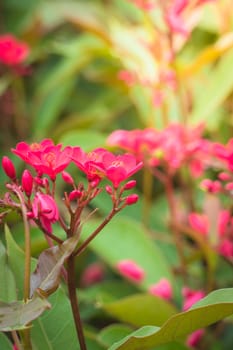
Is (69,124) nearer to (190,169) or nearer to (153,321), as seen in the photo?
(190,169)

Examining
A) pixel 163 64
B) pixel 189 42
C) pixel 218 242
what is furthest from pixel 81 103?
pixel 218 242

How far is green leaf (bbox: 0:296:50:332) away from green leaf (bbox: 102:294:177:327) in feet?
1.40

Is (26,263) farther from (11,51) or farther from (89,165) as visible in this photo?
(11,51)

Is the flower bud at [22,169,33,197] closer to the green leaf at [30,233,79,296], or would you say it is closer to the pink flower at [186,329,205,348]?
the green leaf at [30,233,79,296]

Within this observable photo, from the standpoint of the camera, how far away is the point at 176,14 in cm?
138

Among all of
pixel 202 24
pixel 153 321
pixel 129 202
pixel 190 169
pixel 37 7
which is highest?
pixel 37 7

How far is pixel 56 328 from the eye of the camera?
2.75 ft

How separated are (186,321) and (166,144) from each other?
1.80ft

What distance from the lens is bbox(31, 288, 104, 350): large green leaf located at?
83 cm

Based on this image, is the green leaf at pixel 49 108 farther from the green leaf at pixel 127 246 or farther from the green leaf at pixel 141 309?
the green leaf at pixel 141 309

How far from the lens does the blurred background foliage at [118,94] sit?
4.65 ft

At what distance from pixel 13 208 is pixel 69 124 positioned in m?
0.96

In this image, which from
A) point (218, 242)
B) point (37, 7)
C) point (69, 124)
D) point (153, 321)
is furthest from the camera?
point (37, 7)

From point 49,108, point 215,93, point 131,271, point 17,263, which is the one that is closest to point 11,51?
point 49,108
